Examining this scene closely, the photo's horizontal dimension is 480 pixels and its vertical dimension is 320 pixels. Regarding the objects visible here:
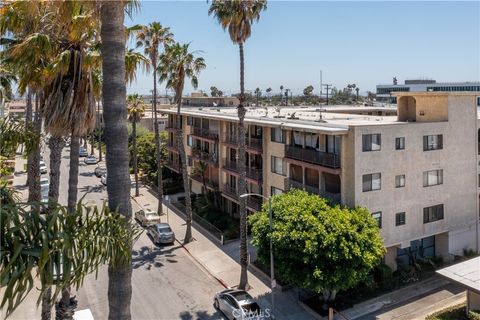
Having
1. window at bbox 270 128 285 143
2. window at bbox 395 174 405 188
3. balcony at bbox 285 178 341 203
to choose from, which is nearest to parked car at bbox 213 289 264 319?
balcony at bbox 285 178 341 203

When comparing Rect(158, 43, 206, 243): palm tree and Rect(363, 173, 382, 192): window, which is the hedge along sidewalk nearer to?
Rect(158, 43, 206, 243): palm tree

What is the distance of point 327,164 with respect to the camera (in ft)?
91.0

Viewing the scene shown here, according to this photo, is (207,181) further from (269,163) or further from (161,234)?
(269,163)

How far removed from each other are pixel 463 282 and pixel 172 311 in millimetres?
15768

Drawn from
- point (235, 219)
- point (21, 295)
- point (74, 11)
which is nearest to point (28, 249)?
point (21, 295)

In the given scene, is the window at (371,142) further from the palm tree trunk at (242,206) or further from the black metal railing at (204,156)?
the black metal railing at (204,156)

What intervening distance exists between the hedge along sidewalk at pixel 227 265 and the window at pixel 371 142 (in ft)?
34.7

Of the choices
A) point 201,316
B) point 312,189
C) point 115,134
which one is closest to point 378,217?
point 312,189

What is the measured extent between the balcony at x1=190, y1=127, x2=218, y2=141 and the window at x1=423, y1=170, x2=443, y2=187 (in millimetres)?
20807

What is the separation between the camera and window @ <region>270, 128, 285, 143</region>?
33247 millimetres

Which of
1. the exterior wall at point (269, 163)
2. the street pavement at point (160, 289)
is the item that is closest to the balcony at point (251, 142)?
the exterior wall at point (269, 163)

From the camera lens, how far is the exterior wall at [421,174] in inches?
1080

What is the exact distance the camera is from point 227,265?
3145 centimetres

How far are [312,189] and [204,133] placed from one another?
19.8m
